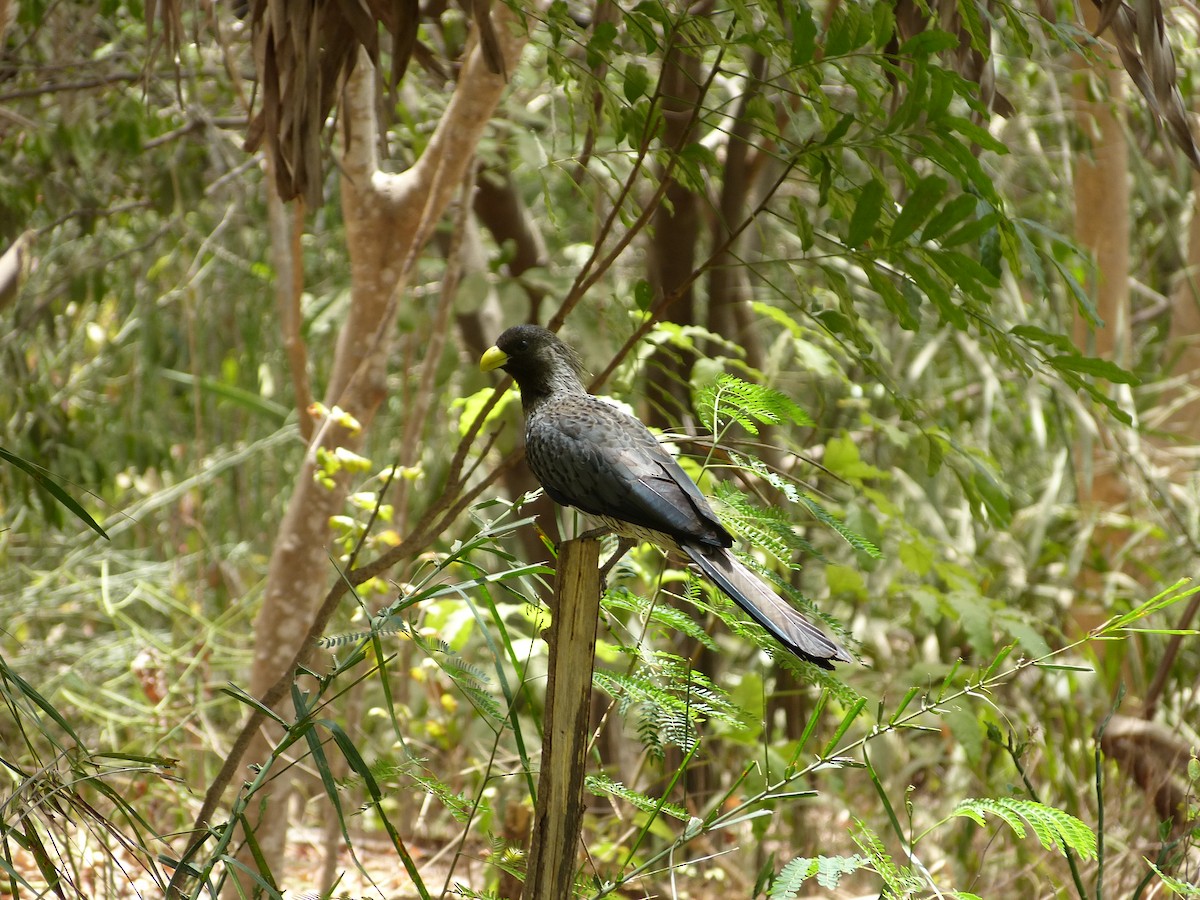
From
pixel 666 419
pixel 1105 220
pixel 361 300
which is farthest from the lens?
pixel 1105 220

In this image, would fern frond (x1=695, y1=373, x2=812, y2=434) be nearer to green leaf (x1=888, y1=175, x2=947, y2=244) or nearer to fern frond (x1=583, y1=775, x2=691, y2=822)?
green leaf (x1=888, y1=175, x2=947, y2=244)

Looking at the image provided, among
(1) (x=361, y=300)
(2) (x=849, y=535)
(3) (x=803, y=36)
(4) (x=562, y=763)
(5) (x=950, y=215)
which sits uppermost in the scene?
(3) (x=803, y=36)

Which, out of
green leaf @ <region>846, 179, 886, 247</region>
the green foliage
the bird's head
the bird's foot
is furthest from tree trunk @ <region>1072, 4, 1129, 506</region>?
green leaf @ <region>846, 179, 886, 247</region>

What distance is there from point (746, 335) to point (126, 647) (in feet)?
9.86

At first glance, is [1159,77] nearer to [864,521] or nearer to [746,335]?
[864,521]

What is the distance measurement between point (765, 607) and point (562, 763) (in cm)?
42

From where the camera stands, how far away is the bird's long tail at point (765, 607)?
68.9 inches

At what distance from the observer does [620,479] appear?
220 cm

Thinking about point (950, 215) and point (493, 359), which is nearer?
point (950, 215)

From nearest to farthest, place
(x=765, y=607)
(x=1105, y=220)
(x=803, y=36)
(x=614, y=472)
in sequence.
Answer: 1. (x=765, y=607)
2. (x=803, y=36)
3. (x=614, y=472)
4. (x=1105, y=220)

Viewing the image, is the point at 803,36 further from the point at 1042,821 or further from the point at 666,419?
the point at 666,419

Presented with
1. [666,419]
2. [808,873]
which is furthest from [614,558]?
[666,419]

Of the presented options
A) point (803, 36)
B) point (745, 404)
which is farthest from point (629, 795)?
point (803, 36)

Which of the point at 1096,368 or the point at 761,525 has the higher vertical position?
the point at 1096,368
